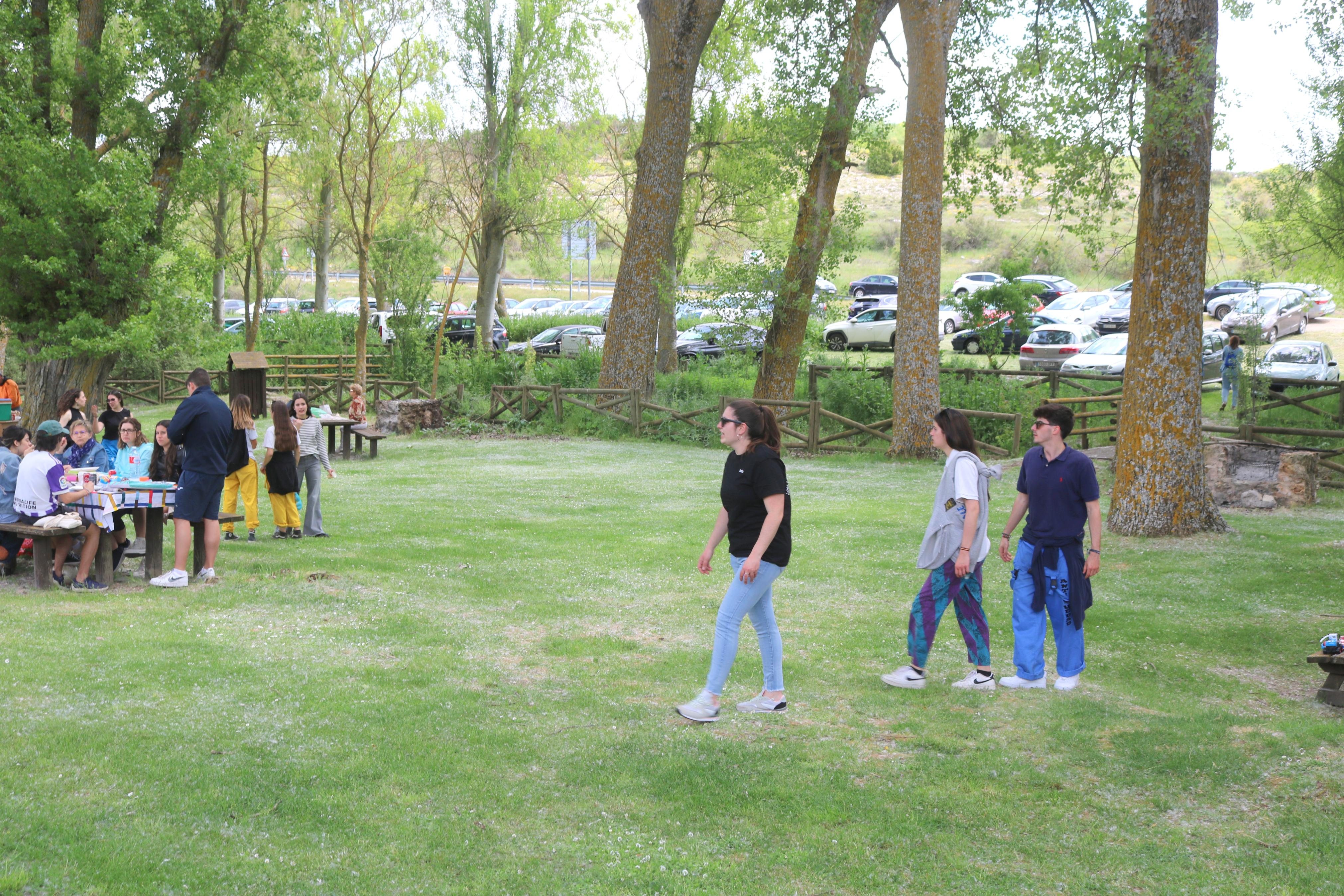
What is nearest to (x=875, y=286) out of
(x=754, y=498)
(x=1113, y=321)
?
(x=1113, y=321)

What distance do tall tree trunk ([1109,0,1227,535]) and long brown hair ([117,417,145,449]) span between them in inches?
428

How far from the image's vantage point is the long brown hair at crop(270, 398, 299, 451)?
1172 cm

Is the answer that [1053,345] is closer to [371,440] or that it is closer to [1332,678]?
[371,440]

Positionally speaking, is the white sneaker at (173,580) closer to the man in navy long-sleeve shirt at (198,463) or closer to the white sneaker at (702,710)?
the man in navy long-sleeve shirt at (198,463)

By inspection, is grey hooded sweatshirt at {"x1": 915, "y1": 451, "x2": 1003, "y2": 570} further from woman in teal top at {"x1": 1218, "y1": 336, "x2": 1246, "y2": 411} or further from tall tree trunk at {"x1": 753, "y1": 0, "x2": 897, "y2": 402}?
woman in teal top at {"x1": 1218, "y1": 336, "x2": 1246, "y2": 411}

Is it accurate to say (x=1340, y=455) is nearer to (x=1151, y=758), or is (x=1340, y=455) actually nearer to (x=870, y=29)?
(x=870, y=29)

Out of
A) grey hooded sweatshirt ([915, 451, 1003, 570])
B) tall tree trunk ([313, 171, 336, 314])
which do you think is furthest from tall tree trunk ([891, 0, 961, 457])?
tall tree trunk ([313, 171, 336, 314])

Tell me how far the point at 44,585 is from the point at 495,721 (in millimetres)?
5367

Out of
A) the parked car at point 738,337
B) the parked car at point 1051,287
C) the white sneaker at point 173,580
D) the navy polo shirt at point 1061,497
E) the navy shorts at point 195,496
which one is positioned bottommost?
the white sneaker at point 173,580

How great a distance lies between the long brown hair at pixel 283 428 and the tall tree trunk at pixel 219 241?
24.7 metres

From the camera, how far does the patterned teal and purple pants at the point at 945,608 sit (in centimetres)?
713

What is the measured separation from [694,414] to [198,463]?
48.9 ft

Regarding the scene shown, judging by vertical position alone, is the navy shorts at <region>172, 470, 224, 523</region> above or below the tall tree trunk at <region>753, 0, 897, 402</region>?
below

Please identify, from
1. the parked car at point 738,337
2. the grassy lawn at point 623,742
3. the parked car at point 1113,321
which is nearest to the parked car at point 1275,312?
the parked car at point 1113,321
